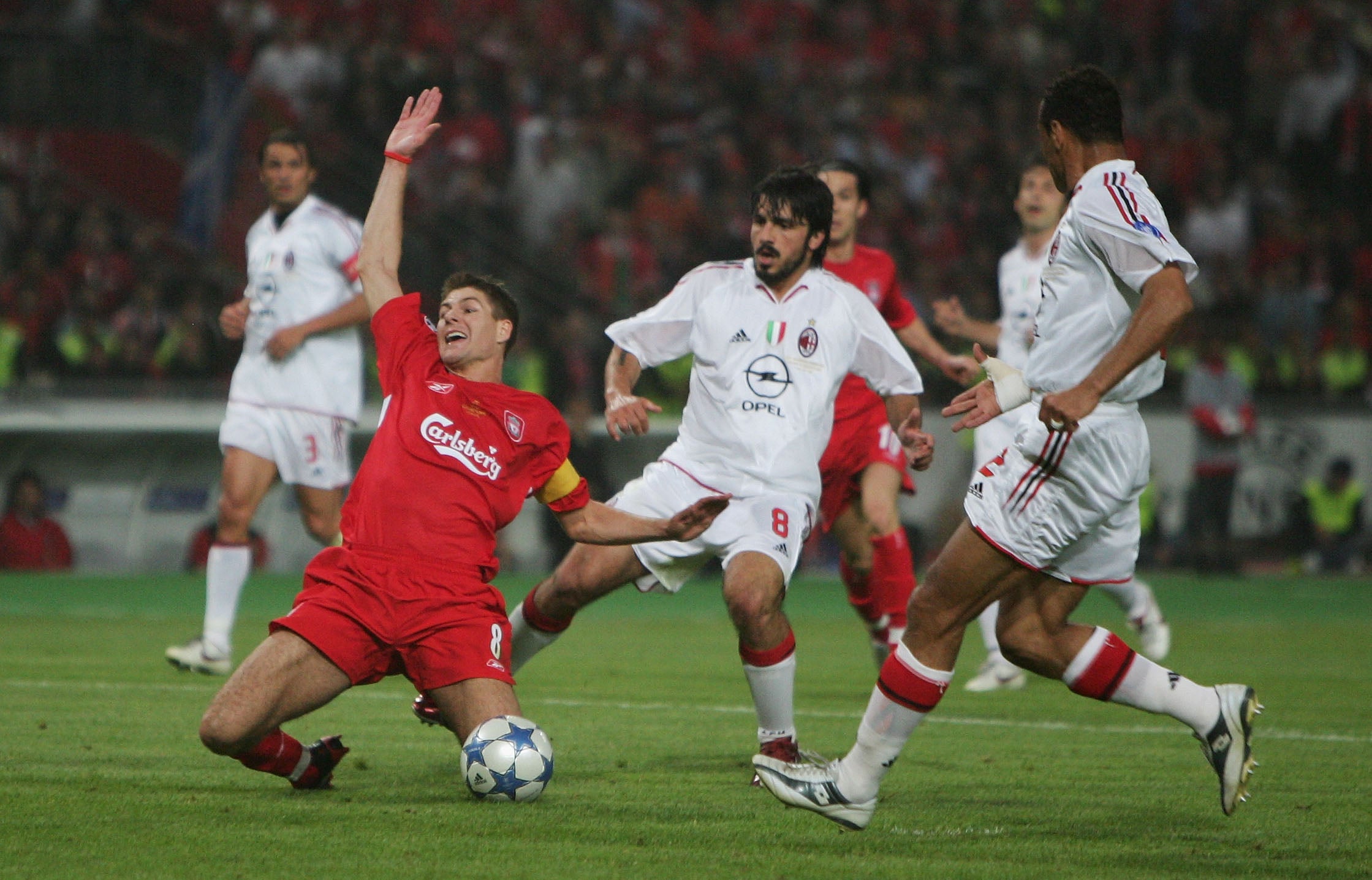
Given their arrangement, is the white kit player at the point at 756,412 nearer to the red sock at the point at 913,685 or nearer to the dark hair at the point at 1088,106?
the red sock at the point at 913,685

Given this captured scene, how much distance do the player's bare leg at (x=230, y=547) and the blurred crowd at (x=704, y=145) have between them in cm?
709

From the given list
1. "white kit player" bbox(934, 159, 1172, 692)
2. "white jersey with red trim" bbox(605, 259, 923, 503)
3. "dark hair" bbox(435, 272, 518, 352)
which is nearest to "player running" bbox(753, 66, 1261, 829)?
"white jersey with red trim" bbox(605, 259, 923, 503)

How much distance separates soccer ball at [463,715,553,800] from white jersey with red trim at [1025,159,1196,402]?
1.85 m

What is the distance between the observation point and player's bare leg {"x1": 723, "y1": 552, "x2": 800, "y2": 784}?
5840 mm

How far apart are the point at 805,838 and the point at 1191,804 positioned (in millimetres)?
1469

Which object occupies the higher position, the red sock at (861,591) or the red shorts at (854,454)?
the red shorts at (854,454)

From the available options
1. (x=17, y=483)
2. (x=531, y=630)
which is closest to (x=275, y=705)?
(x=531, y=630)

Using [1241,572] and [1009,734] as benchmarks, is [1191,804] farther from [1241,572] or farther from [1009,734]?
[1241,572]

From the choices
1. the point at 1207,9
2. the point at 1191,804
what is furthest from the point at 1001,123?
the point at 1191,804

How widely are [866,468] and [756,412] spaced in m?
2.12

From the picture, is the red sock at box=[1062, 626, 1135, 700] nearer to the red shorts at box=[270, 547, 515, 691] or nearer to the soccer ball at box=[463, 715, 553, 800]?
the soccer ball at box=[463, 715, 553, 800]

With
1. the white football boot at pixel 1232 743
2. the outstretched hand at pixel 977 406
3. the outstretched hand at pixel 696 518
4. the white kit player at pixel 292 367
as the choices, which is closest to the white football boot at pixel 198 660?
the white kit player at pixel 292 367

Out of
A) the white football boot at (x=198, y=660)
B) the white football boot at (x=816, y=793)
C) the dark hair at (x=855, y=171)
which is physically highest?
the dark hair at (x=855, y=171)

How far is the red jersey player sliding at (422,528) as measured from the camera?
5211mm
